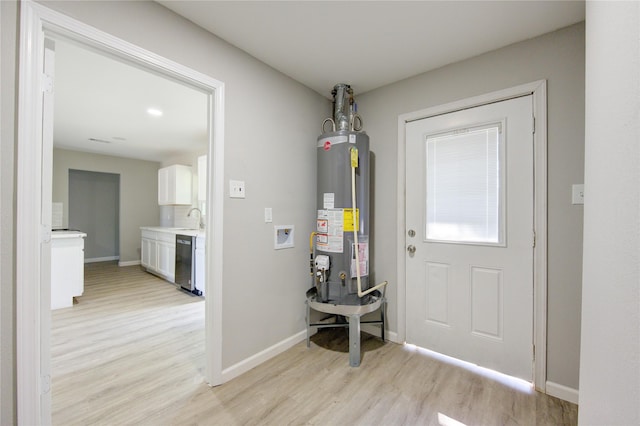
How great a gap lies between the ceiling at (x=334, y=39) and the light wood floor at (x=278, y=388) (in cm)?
206

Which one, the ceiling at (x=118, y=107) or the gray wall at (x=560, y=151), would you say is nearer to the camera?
the gray wall at (x=560, y=151)

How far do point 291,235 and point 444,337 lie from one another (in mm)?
1565

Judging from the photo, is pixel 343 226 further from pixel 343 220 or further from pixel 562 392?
pixel 562 392

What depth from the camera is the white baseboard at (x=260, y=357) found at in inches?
75.5

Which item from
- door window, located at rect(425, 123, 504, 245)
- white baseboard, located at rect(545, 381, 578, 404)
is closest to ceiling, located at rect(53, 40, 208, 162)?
door window, located at rect(425, 123, 504, 245)

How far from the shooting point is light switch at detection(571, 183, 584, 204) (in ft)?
5.51

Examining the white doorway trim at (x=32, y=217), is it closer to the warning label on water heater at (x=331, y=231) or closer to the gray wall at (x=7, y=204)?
the gray wall at (x=7, y=204)

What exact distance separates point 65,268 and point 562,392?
5.15m

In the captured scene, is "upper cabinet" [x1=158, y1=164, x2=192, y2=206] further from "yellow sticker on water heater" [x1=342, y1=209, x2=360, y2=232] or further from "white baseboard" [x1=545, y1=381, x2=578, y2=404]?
"white baseboard" [x1=545, y1=381, x2=578, y2=404]

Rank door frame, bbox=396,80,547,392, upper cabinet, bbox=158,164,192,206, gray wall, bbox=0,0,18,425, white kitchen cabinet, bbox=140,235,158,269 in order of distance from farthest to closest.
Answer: upper cabinet, bbox=158,164,192,206 < white kitchen cabinet, bbox=140,235,158,269 < door frame, bbox=396,80,547,392 < gray wall, bbox=0,0,18,425

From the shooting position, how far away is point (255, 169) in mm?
2123

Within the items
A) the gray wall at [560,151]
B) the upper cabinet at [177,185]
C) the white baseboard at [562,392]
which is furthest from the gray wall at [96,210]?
the white baseboard at [562,392]

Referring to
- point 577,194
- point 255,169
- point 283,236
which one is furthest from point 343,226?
point 577,194

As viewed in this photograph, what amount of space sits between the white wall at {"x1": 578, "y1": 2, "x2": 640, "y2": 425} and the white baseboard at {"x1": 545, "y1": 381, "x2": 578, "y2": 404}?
1.06 m
